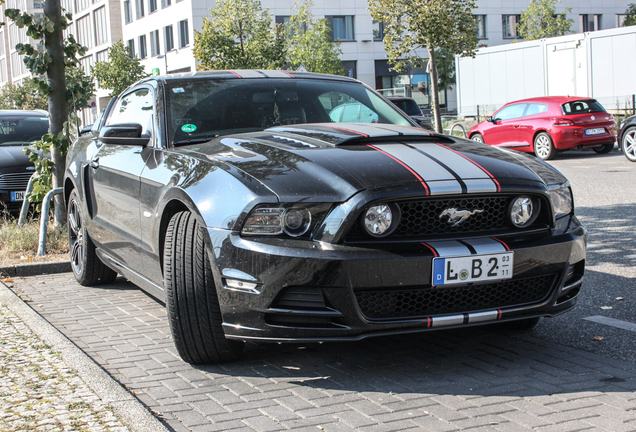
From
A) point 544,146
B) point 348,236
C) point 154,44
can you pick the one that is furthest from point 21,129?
point 154,44

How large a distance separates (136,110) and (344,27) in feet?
162

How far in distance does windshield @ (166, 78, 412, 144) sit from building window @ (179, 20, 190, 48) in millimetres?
45693

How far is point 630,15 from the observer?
59.3m

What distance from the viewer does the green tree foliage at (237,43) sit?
32594 mm

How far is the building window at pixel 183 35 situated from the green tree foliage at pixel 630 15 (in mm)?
33616

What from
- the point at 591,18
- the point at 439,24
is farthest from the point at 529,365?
the point at 591,18

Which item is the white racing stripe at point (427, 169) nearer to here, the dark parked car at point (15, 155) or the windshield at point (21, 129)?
the dark parked car at point (15, 155)

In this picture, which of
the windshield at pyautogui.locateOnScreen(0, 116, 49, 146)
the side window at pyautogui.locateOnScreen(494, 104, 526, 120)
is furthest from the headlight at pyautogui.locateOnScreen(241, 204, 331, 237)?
the side window at pyautogui.locateOnScreen(494, 104, 526, 120)

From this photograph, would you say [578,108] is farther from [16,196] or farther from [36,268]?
[36,268]

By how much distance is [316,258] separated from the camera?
3.25m

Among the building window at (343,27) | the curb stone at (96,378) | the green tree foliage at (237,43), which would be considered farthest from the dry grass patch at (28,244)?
the building window at (343,27)

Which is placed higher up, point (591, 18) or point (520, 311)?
point (591, 18)

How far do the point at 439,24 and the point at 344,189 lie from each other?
22193 millimetres

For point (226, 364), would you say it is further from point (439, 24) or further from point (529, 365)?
point (439, 24)
